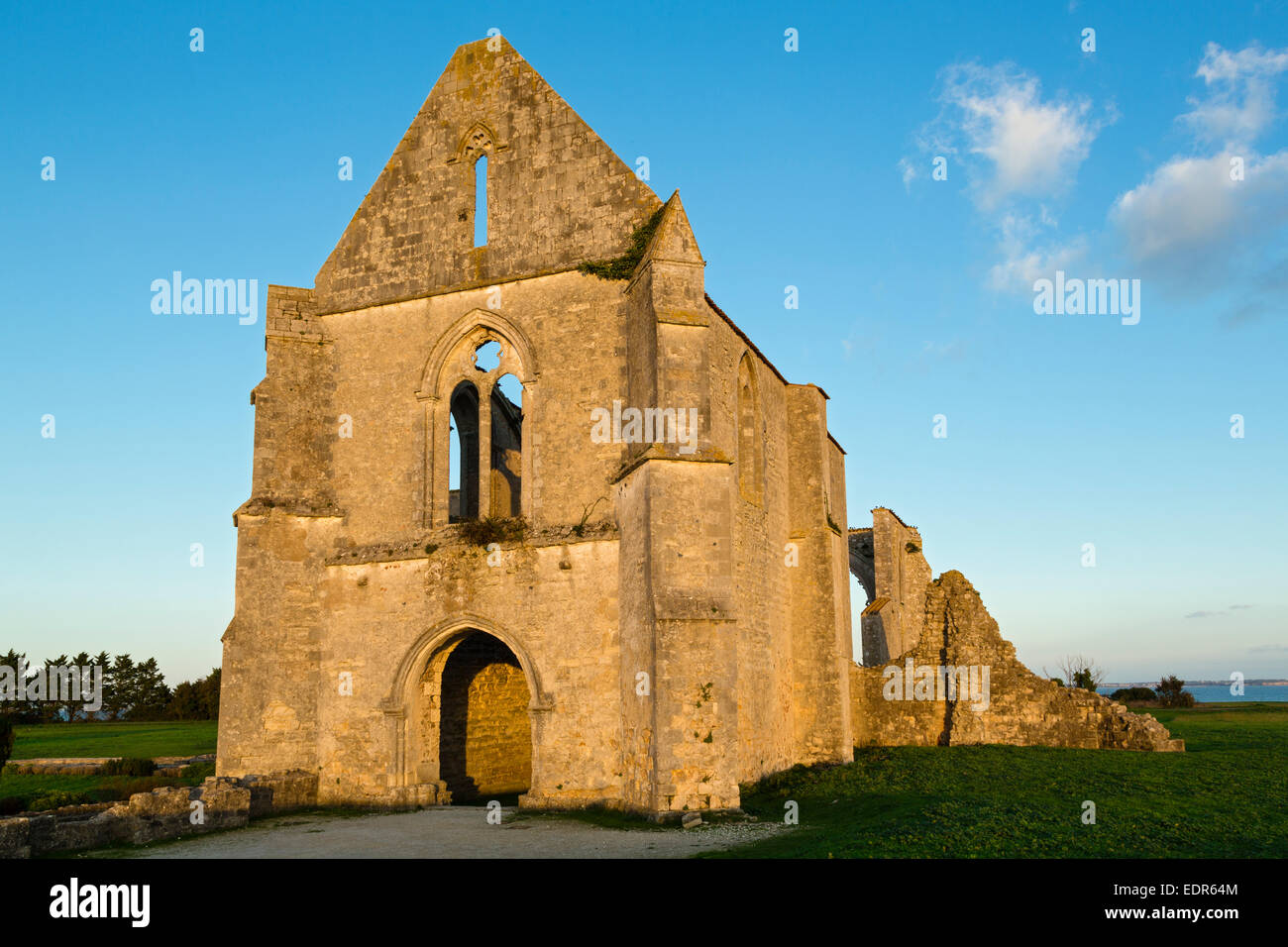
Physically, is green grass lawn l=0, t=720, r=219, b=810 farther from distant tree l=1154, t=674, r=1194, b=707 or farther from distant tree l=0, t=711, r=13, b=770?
distant tree l=1154, t=674, r=1194, b=707

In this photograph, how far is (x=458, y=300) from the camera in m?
16.2

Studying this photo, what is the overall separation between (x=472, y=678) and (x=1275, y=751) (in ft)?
45.9

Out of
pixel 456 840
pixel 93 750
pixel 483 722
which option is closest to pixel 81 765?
pixel 93 750

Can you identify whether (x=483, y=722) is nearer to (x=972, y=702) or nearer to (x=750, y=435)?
(x=750, y=435)

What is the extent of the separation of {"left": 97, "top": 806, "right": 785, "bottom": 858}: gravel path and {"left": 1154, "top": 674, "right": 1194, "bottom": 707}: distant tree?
92.2ft

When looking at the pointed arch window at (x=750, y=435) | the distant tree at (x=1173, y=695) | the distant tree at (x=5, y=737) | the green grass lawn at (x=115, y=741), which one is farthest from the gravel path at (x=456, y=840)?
the distant tree at (x=1173, y=695)

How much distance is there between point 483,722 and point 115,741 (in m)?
18.1

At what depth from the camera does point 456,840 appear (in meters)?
11.4

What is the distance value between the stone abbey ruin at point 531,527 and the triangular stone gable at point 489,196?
1.8 inches

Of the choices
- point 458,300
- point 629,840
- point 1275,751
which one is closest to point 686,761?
point 629,840

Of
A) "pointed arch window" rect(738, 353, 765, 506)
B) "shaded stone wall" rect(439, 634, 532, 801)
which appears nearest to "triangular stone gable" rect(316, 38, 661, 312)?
"pointed arch window" rect(738, 353, 765, 506)

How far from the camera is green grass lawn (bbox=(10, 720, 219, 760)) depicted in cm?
2609

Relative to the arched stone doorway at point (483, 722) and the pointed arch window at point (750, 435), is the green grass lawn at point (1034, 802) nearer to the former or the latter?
the pointed arch window at point (750, 435)
